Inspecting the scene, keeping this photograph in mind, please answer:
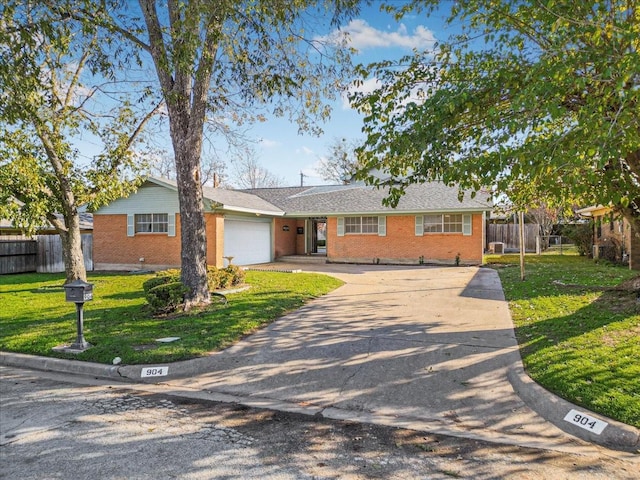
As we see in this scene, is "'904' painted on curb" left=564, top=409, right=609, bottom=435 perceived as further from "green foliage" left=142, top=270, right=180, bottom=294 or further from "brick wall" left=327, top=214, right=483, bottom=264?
"brick wall" left=327, top=214, right=483, bottom=264

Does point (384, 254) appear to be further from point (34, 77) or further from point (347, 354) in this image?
point (34, 77)

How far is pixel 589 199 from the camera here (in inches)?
288

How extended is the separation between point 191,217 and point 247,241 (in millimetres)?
10661

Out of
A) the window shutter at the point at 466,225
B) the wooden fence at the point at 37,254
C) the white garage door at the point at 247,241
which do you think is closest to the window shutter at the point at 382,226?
the window shutter at the point at 466,225

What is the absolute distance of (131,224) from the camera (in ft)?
60.5

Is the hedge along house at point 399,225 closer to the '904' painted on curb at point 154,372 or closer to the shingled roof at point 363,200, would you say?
the shingled roof at point 363,200

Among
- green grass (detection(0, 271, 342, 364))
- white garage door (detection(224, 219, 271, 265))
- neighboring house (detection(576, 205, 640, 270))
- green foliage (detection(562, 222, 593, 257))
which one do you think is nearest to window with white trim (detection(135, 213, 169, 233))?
white garage door (detection(224, 219, 271, 265))

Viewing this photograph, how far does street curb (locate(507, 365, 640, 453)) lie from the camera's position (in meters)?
3.46

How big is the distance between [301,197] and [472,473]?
20.6 meters

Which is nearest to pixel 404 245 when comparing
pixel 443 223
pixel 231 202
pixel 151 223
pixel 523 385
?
pixel 443 223

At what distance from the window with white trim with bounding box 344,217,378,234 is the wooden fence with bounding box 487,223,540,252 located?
12921 mm

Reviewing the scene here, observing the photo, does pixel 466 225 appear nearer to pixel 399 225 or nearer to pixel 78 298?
pixel 399 225

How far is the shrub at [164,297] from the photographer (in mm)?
8211

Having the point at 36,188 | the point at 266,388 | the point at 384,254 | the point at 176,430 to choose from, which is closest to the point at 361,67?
the point at 266,388
